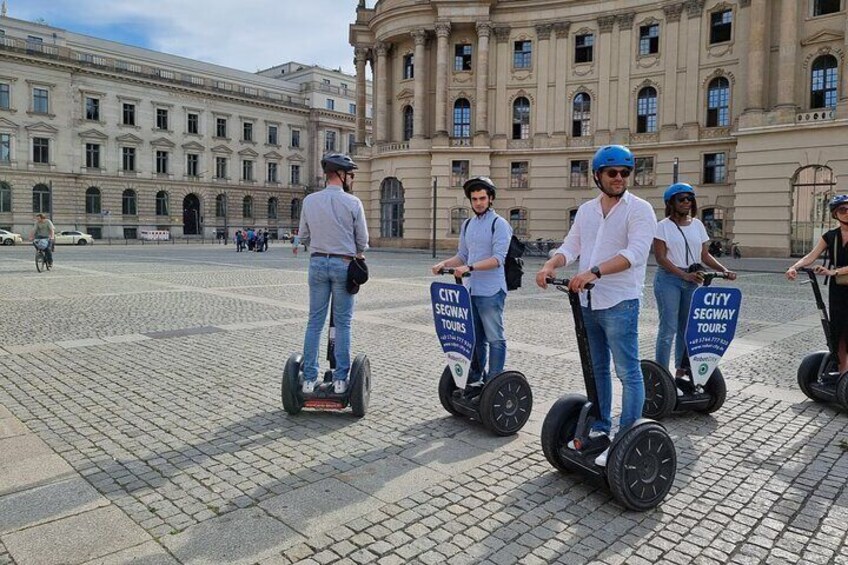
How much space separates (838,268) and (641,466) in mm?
3743

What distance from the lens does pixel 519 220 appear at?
42.9 meters

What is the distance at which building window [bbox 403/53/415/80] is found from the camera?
45.3 meters

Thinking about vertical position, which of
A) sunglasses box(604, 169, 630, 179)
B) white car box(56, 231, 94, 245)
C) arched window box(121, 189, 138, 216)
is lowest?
white car box(56, 231, 94, 245)

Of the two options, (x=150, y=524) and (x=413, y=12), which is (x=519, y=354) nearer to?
(x=150, y=524)

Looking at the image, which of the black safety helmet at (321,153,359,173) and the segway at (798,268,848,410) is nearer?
the black safety helmet at (321,153,359,173)

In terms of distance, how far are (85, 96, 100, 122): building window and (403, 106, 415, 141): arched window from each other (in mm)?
35028

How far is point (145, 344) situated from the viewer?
28.5ft

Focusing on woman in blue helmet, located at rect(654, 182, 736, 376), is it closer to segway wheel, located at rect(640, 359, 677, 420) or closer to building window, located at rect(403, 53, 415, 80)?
segway wheel, located at rect(640, 359, 677, 420)

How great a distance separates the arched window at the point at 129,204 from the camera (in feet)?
211

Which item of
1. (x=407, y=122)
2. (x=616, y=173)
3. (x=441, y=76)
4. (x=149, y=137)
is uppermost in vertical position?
(x=441, y=76)

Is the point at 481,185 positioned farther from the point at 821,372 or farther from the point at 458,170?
the point at 458,170

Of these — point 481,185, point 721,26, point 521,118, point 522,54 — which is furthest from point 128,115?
point 481,185

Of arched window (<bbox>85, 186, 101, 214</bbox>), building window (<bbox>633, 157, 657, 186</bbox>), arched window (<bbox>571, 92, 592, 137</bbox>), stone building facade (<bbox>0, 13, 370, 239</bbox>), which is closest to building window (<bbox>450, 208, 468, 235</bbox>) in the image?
arched window (<bbox>571, 92, 592, 137</bbox>)

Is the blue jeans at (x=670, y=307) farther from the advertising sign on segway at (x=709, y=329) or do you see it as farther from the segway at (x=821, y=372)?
the segway at (x=821, y=372)
